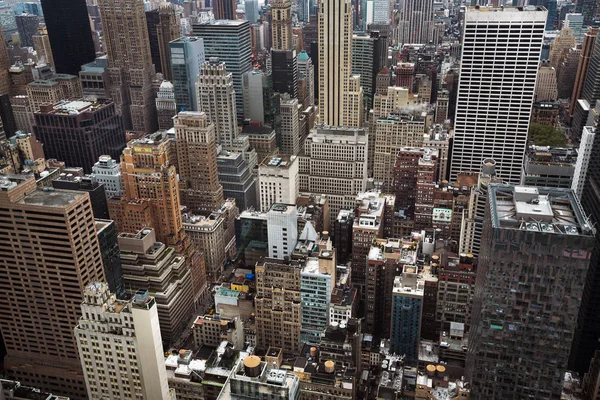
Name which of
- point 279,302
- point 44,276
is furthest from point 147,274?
point 44,276

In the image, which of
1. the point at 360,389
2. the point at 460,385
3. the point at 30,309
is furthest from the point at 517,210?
the point at 30,309

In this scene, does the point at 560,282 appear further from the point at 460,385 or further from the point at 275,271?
the point at 275,271

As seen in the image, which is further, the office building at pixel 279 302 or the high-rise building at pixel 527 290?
the office building at pixel 279 302

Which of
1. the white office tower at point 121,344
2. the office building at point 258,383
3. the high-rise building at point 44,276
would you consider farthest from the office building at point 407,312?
the high-rise building at point 44,276

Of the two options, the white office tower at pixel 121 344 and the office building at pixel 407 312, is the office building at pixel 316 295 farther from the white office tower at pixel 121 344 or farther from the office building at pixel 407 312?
the white office tower at pixel 121 344

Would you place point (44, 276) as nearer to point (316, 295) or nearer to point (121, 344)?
point (121, 344)

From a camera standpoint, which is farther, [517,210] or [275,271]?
[275,271]
